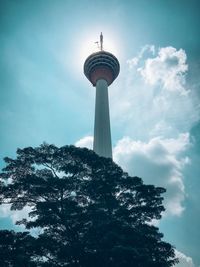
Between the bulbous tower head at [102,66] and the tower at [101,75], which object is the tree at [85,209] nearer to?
the tower at [101,75]

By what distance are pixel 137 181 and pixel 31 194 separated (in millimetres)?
8387

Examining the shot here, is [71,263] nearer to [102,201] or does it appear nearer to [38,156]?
[102,201]

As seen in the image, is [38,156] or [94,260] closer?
[94,260]

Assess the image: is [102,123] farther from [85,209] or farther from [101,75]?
[85,209]

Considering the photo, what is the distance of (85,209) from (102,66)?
37634 mm

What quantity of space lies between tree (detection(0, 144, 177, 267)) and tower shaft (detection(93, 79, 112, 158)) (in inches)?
699

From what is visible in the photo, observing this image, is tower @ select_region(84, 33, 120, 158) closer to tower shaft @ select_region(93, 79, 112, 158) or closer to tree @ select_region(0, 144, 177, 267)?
tower shaft @ select_region(93, 79, 112, 158)

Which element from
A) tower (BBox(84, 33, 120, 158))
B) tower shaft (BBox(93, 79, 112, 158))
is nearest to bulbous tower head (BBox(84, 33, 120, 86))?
tower (BBox(84, 33, 120, 158))

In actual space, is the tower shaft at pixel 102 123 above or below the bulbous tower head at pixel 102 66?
below

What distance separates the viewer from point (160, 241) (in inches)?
765

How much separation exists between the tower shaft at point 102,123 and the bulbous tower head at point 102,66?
4.32 feet

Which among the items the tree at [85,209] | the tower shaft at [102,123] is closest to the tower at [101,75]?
the tower shaft at [102,123]

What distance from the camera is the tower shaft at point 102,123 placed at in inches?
1615

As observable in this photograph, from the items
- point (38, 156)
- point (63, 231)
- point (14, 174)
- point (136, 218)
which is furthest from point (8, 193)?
point (136, 218)
